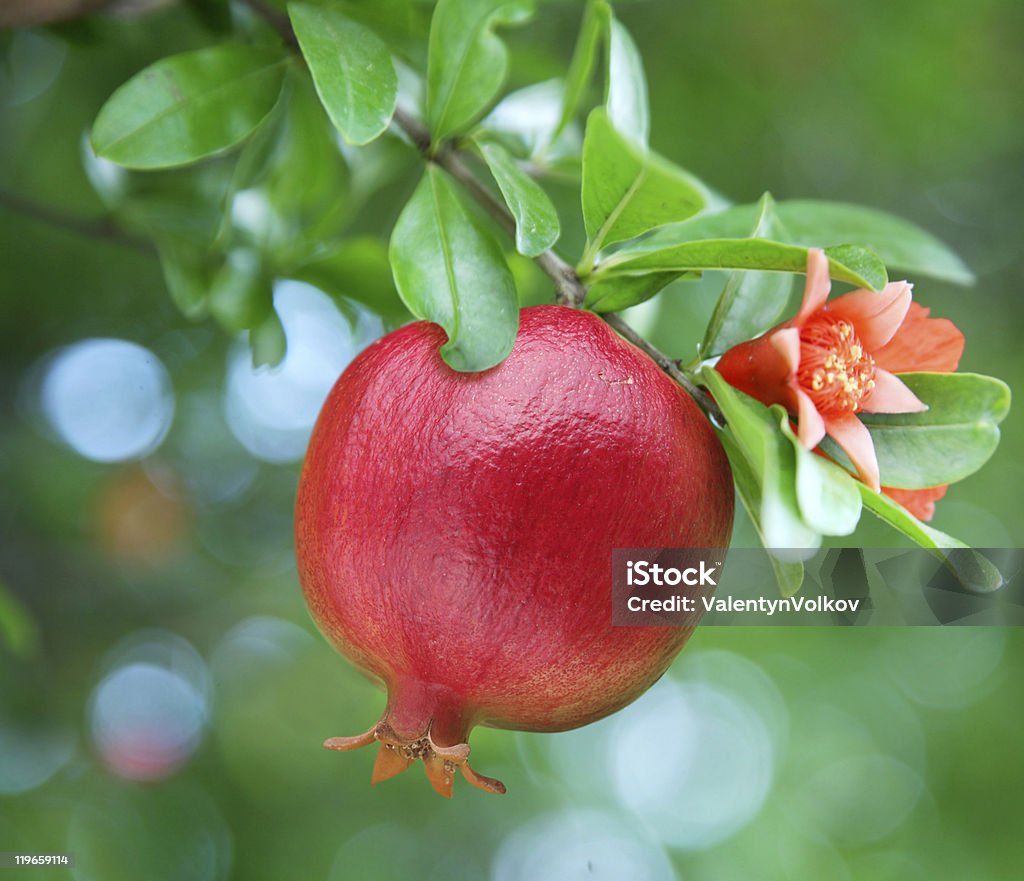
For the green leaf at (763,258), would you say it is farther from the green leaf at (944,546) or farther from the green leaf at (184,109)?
the green leaf at (184,109)

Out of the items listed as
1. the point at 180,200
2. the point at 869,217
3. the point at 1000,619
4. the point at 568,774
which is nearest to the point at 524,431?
the point at 1000,619

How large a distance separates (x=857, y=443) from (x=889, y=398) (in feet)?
0.12

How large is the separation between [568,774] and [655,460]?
150 cm

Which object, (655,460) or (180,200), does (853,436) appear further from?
(180,200)

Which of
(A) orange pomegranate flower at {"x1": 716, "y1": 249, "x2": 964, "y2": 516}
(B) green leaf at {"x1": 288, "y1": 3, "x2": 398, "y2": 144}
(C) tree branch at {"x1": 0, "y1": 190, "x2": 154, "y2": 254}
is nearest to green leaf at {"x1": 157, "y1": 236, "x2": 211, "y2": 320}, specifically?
(C) tree branch at {"x1": 0, "y1": 190, "x2": 154, "y2": 254}

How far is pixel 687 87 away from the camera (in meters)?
1.55

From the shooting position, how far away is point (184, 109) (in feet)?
Answer: 2.05

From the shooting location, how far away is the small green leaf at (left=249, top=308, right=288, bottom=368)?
Answer: 792mm

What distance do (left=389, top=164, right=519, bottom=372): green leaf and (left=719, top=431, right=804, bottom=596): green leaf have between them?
0.14 meters

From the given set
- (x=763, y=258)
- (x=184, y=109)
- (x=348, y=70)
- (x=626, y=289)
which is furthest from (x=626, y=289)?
(x=184, y=109)

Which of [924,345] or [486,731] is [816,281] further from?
[486,731]

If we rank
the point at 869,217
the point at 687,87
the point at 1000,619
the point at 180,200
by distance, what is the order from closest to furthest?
the point at 1000,619
the point at 869,217
the point at 180,200
the point at 687,87

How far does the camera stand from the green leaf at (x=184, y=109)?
23.7 inches

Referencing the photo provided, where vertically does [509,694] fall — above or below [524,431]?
below
